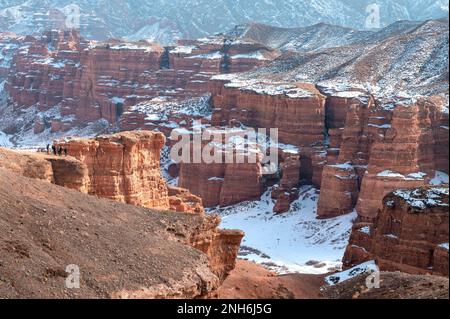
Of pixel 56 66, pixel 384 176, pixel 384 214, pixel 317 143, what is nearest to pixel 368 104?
pixel 317 143

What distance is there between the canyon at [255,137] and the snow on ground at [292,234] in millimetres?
197

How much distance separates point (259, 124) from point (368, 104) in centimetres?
1265

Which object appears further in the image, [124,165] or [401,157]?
[401,157]

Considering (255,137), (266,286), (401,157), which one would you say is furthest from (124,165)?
(255,137)

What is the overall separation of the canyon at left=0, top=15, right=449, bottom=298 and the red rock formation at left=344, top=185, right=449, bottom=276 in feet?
0.22

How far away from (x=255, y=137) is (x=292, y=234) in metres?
14.7

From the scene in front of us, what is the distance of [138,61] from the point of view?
378ft

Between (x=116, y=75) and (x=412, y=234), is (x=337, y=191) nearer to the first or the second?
(x=412, y=234)

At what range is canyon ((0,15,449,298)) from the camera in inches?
1329

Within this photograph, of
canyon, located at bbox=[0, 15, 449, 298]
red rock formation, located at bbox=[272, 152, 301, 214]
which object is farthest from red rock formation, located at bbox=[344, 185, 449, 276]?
red rock formation, located at bbox=[272, 152, 301, 214]

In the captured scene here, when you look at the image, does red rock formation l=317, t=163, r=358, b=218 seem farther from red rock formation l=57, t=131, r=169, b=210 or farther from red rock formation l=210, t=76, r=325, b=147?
red rock formation l=57, t=131, r=169, b=210

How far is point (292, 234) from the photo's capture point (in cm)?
5772

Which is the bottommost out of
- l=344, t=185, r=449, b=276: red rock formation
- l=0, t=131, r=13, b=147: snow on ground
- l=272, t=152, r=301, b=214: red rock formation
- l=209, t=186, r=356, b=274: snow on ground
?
l=0, t=131, r=13, b=147: snow on ground
